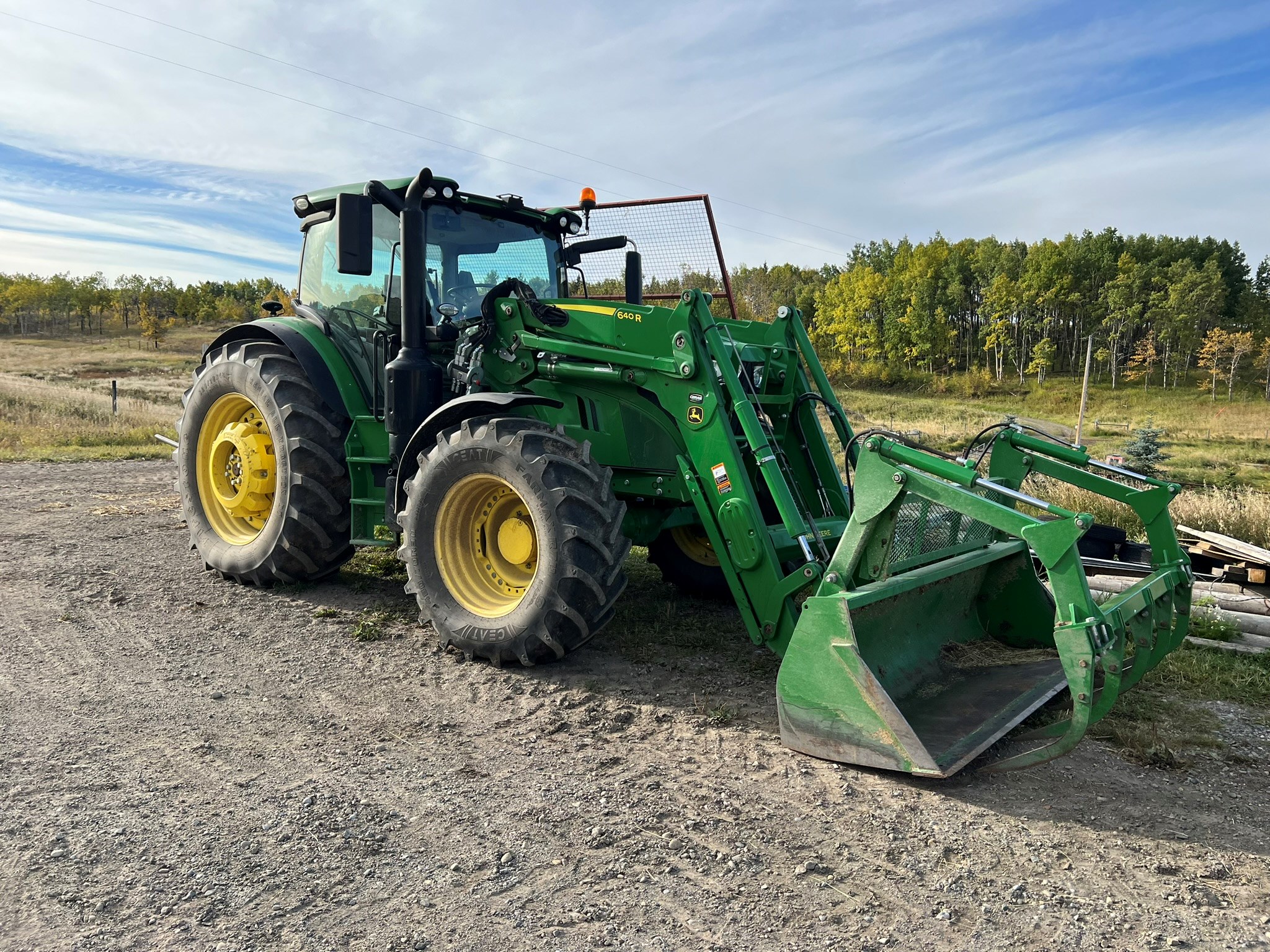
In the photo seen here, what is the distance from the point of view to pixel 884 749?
356cm

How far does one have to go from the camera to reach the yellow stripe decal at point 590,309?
5.10 meters

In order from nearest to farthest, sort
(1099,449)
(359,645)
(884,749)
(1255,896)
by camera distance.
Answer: (1255,896) < (884,749) < (359,645) < (1099,449)

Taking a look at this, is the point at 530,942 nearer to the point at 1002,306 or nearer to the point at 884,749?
the point at 884,749

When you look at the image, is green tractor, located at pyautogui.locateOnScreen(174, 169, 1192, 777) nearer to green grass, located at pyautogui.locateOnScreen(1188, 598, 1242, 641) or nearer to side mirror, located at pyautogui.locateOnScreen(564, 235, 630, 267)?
side mirror, located at pyautogui.locateOnScreen(564, 235, 630, 267)

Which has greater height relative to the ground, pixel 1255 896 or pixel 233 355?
pixel 233 355

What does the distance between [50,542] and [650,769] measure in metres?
6.77

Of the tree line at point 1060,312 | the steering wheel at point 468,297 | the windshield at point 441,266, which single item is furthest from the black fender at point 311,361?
the tree line at point 1060,312

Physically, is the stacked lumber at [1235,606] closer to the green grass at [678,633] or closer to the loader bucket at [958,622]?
the loader bucket at [958,622]

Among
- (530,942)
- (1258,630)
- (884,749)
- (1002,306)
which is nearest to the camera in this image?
(530,942)

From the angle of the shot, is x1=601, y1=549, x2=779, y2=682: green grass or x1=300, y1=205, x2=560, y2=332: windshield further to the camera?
x1=300, y1=205, x2=560, y2=332: windshield

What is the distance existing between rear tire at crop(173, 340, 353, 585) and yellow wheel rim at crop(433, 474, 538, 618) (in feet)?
4.52

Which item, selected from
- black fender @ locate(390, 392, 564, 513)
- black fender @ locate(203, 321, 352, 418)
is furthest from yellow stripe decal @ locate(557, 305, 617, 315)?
black fender @ locate(203, 321, 352, 418)

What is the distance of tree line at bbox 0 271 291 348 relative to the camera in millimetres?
86875

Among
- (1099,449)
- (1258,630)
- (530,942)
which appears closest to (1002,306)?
(1099,449)
